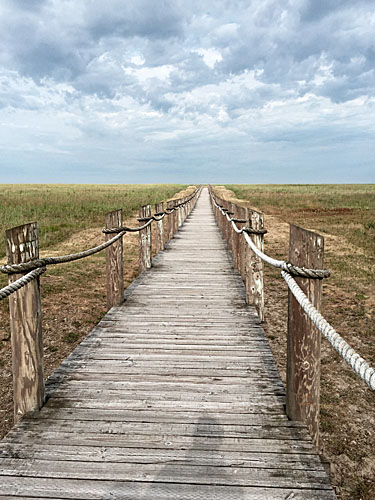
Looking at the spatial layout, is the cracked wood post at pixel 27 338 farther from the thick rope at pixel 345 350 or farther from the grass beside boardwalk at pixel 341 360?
the grass beside boardwalk at pixel 341 360

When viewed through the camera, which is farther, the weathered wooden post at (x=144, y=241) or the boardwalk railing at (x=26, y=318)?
the weathered wooden post at (x=144, y=241)

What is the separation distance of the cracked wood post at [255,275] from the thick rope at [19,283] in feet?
10.3

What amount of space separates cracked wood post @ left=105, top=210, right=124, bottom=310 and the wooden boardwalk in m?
0.86

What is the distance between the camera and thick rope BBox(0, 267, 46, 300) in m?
2.17

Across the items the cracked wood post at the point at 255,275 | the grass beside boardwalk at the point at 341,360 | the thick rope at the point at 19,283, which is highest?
the thick rope at the point at 19,283

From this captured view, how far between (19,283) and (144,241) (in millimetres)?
5089

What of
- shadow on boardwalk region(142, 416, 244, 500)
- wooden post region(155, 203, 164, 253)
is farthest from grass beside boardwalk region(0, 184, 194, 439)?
shadow on boardwalk region(142, 416, 244, 500)

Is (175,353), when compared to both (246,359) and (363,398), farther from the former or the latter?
(363,398)

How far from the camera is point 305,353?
2.55 m

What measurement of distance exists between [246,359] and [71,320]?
12.7ft

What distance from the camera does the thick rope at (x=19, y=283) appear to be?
2.17m

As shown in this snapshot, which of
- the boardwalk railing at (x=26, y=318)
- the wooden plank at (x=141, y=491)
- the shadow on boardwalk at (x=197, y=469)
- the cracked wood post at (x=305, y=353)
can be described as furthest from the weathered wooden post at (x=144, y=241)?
the wooden plank at (x=141, y=491)

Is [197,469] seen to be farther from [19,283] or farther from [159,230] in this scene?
[159,230]

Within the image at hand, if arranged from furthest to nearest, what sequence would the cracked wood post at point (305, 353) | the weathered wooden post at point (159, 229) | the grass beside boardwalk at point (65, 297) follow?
the weathered wooden post at point (159, 229)
the grass beside boardwalk at point (65, 297)
the cracked wood post at point (305, 353)
